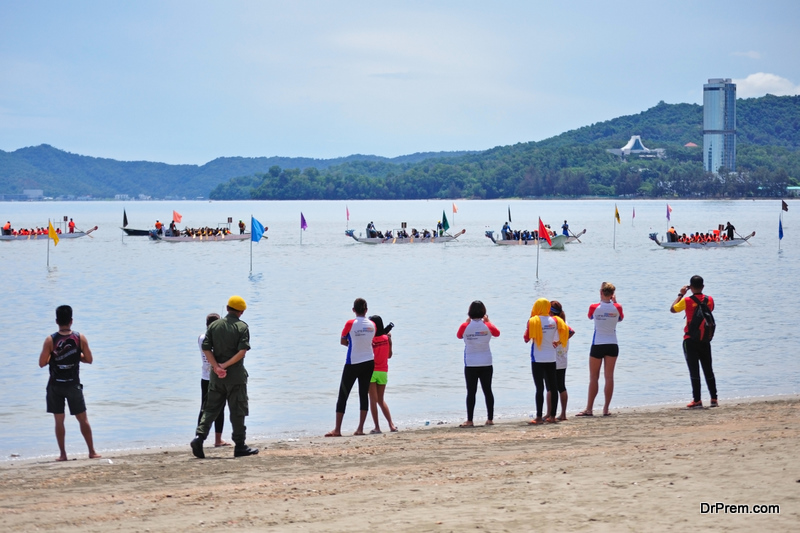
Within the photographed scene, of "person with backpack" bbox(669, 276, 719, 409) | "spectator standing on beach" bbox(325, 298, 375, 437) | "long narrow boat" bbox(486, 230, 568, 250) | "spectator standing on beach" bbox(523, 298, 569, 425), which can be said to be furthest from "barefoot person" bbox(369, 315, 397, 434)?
"long narrow boat" bbox(486, 230, 568, 250)

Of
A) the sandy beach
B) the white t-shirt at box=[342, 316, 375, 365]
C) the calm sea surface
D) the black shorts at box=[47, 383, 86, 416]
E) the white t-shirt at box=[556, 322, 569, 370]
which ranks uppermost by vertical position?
the white t-shirt at box=[342, 316, 375, 365]

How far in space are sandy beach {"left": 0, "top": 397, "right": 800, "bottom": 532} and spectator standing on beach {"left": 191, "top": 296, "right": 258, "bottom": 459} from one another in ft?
1.86

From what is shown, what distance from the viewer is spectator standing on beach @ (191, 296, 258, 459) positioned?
32.0 ft

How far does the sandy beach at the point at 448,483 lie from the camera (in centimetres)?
719

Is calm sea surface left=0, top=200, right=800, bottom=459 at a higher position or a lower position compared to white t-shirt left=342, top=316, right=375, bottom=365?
lower

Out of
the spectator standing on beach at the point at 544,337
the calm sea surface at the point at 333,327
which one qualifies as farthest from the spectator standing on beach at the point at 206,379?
the spectator standing on beach at the point at 544,337

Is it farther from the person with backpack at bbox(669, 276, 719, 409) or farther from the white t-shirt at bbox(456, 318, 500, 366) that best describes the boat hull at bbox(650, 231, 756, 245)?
the white t-shirt at bbox(456, 318, 500, 366)

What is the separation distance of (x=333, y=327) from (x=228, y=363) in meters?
17.4

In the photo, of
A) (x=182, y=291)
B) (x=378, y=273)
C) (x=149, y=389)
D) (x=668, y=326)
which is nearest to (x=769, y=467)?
(x=149, y=389)

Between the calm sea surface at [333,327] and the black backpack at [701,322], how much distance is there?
327cm

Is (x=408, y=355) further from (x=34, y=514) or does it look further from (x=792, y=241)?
(x=792, y=241)

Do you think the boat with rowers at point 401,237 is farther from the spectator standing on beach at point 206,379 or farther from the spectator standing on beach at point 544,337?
the spectator standing on beach at point 206,379

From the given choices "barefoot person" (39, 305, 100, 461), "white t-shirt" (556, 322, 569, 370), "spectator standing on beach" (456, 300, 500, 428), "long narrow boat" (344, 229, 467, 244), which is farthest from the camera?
"long narrow boat" (344, 229, 467, 244)

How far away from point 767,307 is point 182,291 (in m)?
23.3
